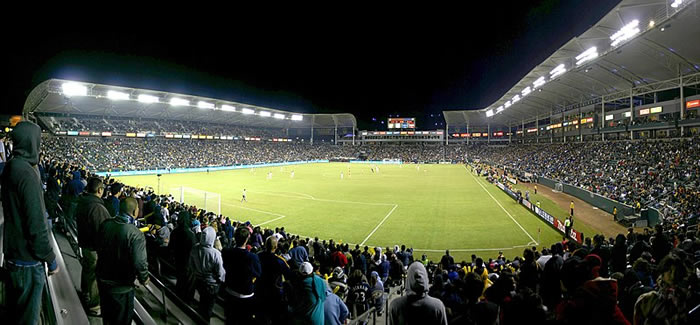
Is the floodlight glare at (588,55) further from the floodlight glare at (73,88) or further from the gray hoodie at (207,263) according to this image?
the floodlight glare at (73,88)

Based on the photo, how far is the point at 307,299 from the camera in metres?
3.74

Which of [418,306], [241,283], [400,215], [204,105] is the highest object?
[204,105]

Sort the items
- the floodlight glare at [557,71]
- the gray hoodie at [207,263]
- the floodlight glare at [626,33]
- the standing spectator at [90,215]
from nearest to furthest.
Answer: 1. the standing spectator at [90,215]
2. the gray hoodie at [207,263]
3. the floodlight glare at [626,33]
4. the floodlight glare at [557,71]

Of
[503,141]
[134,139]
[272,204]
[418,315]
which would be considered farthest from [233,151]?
[418,315]

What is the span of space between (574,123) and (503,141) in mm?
46813

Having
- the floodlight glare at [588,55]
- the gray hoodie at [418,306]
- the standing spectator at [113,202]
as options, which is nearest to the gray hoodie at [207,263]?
the standing spectator at [113,202]

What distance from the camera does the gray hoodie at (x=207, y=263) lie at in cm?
504

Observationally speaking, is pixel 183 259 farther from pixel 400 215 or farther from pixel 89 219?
pixel 400 215

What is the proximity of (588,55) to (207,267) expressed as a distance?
40544 mm

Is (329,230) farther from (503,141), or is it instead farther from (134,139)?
(503,141)

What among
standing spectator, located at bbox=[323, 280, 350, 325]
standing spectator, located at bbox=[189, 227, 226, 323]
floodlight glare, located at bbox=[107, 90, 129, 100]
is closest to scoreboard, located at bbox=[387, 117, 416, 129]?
floodlight glare, located at bbox=[107, 90, 129, 100]

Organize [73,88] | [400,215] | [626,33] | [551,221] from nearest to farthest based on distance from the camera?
1. [551,221]
2. [400,215]
3. [626,33]
4. [73,88]

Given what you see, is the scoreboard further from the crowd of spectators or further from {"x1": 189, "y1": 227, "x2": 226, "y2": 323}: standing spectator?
{"x1": 189, "y1": 227, "x2": 226, "y2": 323}: standing spectator

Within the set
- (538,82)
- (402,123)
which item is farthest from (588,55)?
(402,123)
